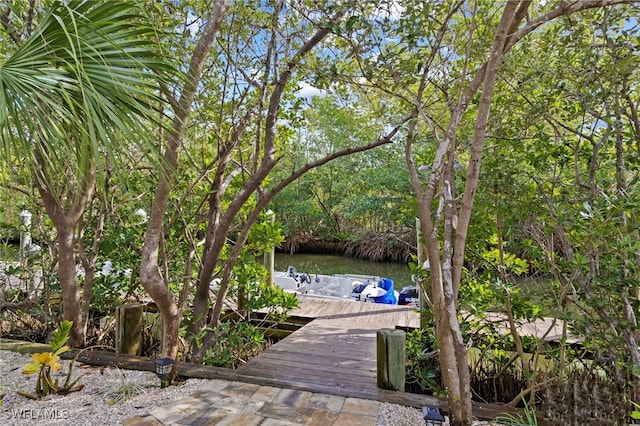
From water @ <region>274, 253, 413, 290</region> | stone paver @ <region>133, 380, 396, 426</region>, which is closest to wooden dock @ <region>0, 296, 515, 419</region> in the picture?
stone paver @ <region>133, 380, 396, 426</region>

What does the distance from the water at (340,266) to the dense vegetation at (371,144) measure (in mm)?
8778

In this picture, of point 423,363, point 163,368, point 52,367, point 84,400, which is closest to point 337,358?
point 423,363

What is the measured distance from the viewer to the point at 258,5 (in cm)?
337

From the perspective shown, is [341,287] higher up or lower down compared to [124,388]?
higher up

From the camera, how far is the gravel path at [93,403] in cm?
224

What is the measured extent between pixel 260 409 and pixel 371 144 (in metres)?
2.02

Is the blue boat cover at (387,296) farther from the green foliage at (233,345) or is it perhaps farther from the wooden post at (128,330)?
Result: the wooden post at (128,330)

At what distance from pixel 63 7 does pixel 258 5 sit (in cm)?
211

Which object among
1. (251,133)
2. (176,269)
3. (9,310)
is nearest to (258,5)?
(251,133)

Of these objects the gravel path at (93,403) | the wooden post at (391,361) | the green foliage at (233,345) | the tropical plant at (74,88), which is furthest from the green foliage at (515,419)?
the tropical plant at (74,88)

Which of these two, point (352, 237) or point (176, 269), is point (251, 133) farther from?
point (352, 237)

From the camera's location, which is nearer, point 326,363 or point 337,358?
point 326,363

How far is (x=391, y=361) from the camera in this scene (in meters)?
2.77

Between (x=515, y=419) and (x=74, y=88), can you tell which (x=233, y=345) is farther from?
(x=74, y=88)
